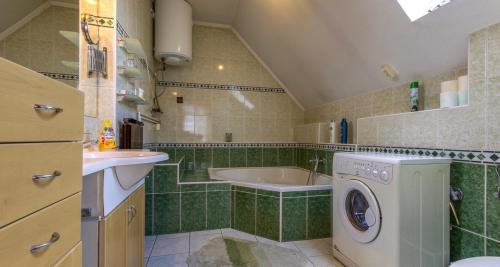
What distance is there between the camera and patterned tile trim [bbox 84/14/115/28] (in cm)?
147

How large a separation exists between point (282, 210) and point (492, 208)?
1.39 m

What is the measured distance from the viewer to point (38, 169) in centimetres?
49

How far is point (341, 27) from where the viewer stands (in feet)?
6.75

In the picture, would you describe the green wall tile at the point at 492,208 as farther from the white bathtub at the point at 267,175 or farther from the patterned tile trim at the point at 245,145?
the white bathtub at the point at 267,175

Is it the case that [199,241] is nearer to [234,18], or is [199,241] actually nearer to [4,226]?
[4,226]

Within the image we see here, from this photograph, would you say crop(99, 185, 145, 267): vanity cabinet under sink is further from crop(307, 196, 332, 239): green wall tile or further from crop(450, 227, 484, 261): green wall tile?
crop(450, 227, 484, 261): green wall tile

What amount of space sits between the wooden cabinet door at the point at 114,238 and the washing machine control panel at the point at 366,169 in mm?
1416

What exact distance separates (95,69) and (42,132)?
1.17m

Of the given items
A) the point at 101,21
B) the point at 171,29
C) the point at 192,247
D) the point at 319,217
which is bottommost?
the point at 192,247

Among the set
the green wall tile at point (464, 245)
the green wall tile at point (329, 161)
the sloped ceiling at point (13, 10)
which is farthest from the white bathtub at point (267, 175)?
the sloped ceiling at point (13, 10)

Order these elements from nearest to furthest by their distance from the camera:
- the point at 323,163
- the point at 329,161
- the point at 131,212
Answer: the point at 131,212
the point at 329,161
the point at 323,163

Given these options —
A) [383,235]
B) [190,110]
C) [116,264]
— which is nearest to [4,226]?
[116,264]

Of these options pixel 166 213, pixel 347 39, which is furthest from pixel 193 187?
pixel 347 39

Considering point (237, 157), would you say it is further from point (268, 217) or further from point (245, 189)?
point (268, 217)
